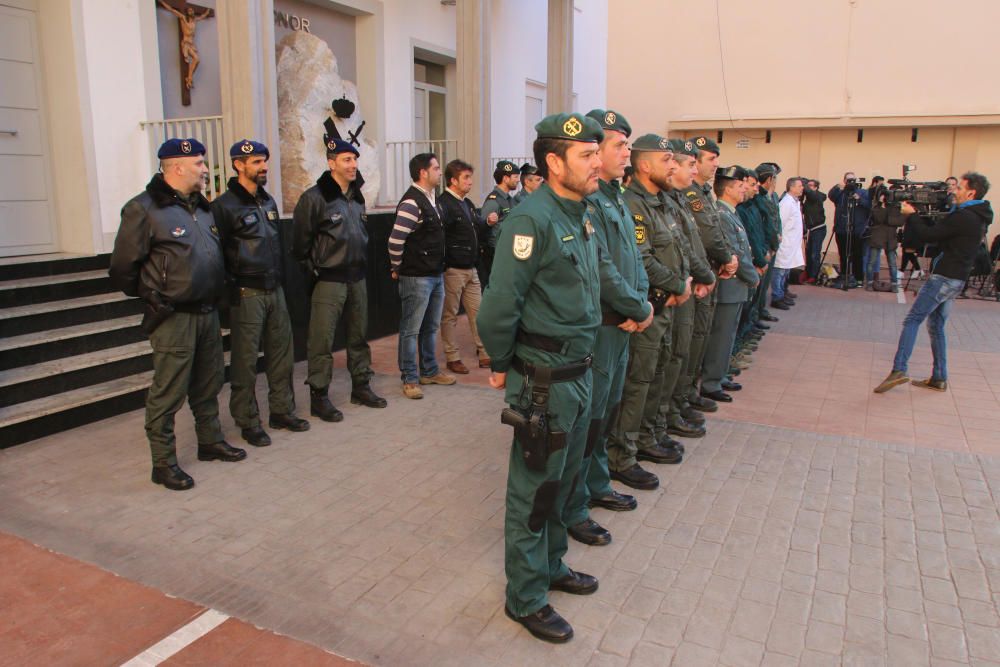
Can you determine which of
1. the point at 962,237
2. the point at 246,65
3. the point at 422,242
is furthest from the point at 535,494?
the point at 962,237

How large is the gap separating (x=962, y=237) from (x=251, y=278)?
5.87 metres

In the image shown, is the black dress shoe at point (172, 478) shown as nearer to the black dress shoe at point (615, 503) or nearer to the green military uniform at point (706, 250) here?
the black dress shoe at point (615, 503)

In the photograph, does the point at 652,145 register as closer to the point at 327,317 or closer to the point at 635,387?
the point at 635,387

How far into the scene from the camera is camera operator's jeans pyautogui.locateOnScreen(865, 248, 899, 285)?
13.0 meters

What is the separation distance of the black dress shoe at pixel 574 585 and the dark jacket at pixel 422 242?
3.42 m

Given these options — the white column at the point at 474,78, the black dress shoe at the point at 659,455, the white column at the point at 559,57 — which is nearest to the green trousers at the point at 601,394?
the black dress shoe at the point at 659,455

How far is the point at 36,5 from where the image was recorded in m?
6.34

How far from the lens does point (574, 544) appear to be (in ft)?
12.3

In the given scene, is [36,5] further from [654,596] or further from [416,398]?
[654,596]

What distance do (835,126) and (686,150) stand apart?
1418 centimetres

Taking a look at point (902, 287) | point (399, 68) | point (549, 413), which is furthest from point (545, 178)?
point (902, 287)

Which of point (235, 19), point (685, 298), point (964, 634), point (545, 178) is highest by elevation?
point (235, 19)

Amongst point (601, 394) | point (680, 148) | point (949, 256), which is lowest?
point (601, 394)

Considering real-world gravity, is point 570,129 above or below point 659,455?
above
